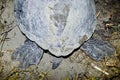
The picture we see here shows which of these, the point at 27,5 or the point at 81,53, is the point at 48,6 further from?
the point at 81,53

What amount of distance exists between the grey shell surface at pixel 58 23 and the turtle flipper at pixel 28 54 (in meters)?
0.25

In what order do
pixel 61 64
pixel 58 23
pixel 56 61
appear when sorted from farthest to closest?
pixel 61 64 < pixel 56 61 < pixel 58 23

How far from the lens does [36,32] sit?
242 cm

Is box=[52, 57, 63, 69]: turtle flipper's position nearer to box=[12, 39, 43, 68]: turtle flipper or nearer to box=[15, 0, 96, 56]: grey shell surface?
box=[12, 39, 43, 68]: turtle flipper

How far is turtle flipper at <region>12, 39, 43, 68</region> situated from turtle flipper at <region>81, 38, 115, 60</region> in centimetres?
48

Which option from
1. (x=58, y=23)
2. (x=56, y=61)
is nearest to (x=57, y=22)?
(x=58, y=23)

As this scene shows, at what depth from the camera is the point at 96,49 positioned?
9.10 ft

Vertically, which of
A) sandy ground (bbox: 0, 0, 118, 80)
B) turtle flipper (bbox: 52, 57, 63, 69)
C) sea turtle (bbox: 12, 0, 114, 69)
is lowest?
sandy ground (bbox: 0, 0, 118, 80)

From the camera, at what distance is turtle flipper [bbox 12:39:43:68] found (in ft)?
8.74

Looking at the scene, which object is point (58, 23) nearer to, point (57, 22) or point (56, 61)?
point (57, 22)

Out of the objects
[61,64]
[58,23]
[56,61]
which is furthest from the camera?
[61,64]

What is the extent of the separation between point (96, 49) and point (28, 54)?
2.33ft

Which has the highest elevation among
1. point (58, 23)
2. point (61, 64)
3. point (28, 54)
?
point (58, 23)

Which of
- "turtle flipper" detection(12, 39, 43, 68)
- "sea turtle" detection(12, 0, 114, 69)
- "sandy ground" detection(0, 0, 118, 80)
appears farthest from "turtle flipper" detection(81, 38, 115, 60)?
"turtle flipper" detection(12, 39, 43, 68)
